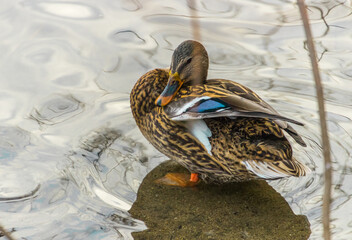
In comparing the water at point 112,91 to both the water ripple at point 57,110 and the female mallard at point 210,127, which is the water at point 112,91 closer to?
the water ripple at point 57,110

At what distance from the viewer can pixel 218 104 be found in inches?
138

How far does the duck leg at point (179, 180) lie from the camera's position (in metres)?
4.03

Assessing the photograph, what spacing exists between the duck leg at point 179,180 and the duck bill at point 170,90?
1.84 feet

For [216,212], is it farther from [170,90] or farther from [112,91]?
[112,91]

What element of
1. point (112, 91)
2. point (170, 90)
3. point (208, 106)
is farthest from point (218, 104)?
point (112, 91)

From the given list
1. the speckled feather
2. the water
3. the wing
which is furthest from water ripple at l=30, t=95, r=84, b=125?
the wing

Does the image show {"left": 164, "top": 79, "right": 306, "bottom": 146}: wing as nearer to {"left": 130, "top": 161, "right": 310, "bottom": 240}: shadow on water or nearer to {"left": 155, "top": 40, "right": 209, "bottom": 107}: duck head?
{"left": 155, "top": 40, "right": 209, "bottom": 107}: duck head

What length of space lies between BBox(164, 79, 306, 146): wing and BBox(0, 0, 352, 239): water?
1.98ft

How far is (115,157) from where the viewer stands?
4156 millimetres

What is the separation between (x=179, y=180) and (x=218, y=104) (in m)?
0.81

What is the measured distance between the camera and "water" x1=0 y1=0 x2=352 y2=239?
368 cm

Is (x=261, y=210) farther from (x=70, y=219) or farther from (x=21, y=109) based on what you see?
(x=21, y=109)

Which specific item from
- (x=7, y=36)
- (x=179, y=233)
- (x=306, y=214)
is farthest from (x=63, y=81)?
(x=306, y=214)

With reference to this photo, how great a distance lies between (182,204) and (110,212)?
524mm
